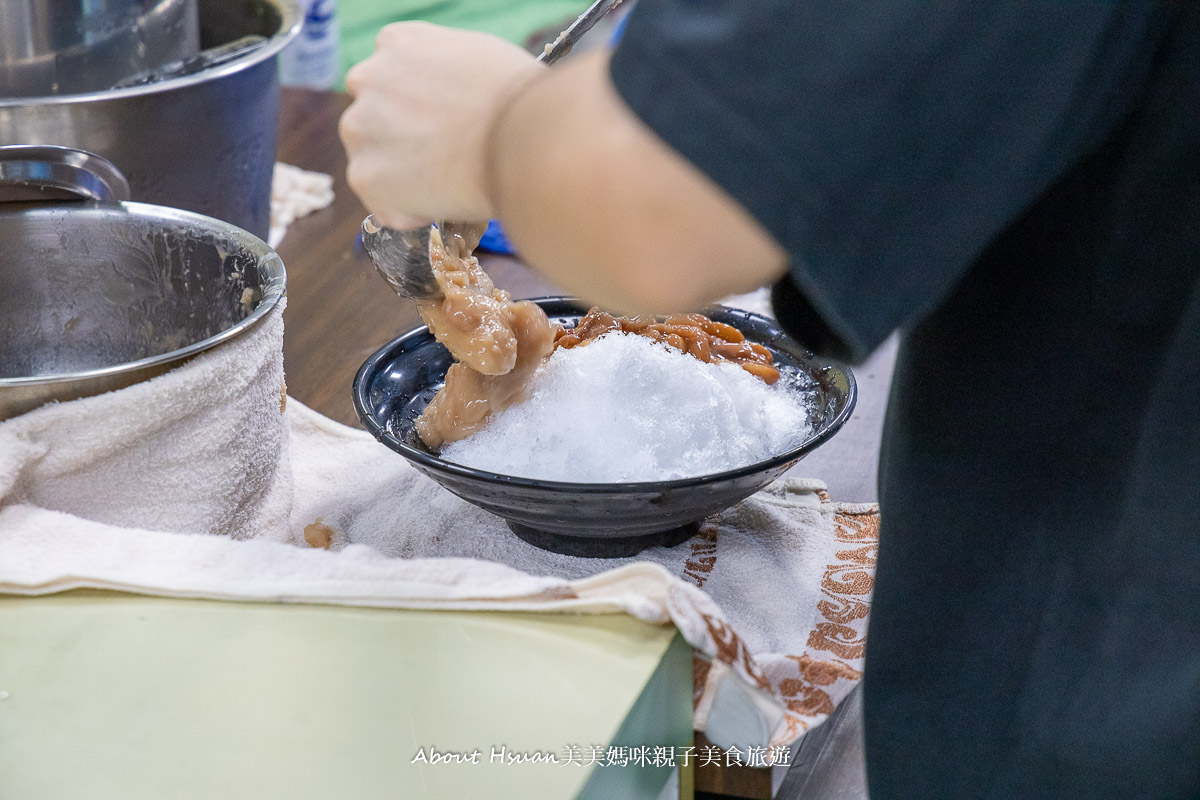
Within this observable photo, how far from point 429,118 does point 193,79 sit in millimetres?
620

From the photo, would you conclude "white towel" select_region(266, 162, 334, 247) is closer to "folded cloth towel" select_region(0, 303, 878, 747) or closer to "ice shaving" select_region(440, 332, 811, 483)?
"folded cloth towel" select_region(0, 303, 878, 747)

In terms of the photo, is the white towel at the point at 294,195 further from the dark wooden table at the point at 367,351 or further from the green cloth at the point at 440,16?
the green cloth at the point at 440,16

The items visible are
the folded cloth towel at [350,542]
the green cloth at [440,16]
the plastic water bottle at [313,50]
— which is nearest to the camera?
the folded cloth towel at [350,542]

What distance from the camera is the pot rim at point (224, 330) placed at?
0.64 metres

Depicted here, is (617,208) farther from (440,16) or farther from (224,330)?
(440,16)

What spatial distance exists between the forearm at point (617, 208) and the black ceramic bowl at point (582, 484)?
0.96ft

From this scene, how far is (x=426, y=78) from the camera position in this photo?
0.45 metres

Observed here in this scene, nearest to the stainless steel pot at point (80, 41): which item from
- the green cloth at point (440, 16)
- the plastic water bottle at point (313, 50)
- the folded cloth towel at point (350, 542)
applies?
the folded cloth towel at point (350, 542)

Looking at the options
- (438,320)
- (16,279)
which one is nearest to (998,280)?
(438,320)

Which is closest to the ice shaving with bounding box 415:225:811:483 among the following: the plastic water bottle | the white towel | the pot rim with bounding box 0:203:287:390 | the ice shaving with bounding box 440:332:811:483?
the ice shaving with bounding box 440:332:811:483

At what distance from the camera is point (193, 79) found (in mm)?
963

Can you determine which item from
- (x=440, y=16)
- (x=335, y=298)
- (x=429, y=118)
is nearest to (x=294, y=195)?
(x=335, y=298)

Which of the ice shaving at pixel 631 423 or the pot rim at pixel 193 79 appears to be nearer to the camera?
the ice shaving at pixel 631 423

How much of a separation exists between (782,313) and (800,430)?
0.80ft
